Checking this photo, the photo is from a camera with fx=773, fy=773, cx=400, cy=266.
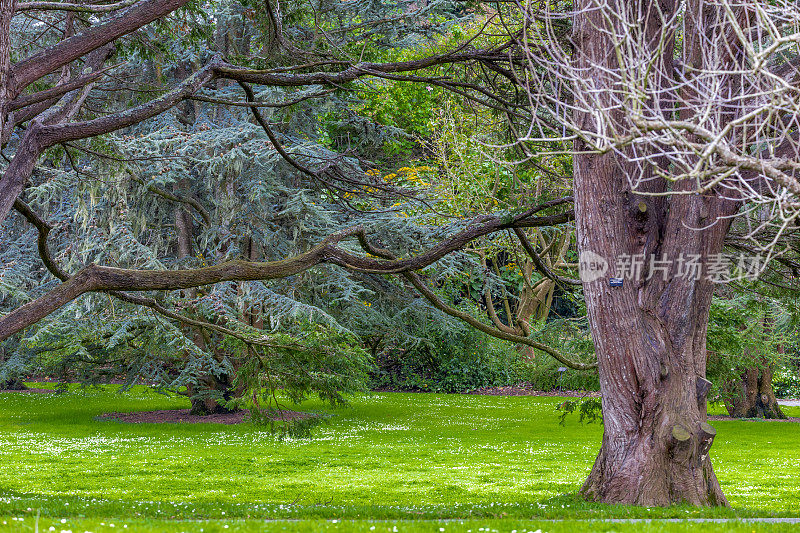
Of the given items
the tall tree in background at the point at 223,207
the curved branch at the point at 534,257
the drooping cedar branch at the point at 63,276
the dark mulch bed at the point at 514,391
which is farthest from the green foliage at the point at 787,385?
the drooping cedar branch at the point at 63,276

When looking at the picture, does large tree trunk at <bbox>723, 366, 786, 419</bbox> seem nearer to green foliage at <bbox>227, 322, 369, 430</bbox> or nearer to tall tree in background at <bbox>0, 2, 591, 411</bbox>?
tall tree in background at <bbox>0, 2, 591, 411</bbox>

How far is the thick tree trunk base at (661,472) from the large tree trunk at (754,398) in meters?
12.6

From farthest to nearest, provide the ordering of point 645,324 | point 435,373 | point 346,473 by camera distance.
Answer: point 435,373
point 346,473
point 645,324

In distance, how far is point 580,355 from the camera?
12.8 m

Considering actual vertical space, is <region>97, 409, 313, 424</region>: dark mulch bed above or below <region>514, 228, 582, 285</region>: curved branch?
below

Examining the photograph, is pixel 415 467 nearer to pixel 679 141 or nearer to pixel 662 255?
pixel 662 255

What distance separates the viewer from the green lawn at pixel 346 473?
678cm

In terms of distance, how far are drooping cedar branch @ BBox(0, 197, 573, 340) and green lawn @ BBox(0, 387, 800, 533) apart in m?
1.70

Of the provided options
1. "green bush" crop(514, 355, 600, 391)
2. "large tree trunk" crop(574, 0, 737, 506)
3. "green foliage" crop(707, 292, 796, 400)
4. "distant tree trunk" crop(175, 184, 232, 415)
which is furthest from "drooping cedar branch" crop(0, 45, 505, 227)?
"distant tree trunk" crop(175, 184, 232, 415)

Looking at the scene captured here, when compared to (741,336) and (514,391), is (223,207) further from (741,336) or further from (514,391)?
(514,391)

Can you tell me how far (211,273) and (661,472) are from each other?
15.5 ft

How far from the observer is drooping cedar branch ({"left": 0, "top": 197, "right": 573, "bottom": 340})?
6.69 m

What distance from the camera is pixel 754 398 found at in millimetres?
19406

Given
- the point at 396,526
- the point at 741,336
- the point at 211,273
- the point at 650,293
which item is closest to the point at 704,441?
the point at 650,293
